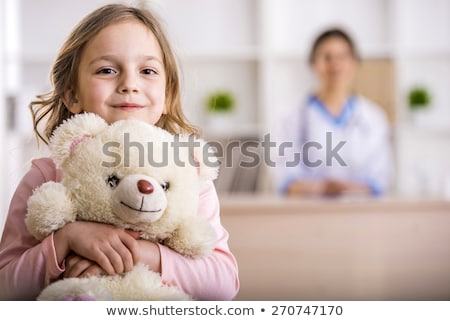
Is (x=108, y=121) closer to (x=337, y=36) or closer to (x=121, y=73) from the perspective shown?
(x=121, y=73)

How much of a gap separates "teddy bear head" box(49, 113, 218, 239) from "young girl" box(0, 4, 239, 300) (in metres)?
0.02

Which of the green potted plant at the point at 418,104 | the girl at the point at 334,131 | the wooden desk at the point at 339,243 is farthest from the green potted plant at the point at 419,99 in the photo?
the wooden desk at the point at 339,243

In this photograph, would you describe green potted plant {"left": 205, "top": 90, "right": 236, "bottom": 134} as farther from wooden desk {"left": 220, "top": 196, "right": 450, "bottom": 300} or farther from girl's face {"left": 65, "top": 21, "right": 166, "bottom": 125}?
girl's face {"left": 65, "top": 21, "right": 166, "bottom": 125}

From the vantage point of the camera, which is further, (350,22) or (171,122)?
(350,22)

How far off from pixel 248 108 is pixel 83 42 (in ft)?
6.98

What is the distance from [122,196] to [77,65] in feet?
0.51

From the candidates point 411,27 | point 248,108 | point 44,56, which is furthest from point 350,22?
point 44,56

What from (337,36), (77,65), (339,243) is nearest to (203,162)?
(77,65)

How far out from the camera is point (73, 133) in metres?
0.59

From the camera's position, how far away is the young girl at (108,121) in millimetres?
568

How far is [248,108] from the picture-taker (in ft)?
8.97

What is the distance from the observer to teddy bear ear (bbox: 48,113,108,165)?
0.59 m

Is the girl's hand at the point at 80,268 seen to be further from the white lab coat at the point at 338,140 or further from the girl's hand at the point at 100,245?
the white lab coat at the point at 338,140

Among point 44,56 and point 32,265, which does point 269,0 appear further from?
point 32,265
